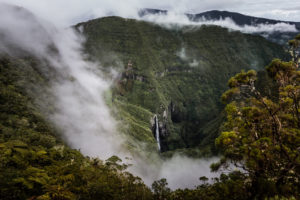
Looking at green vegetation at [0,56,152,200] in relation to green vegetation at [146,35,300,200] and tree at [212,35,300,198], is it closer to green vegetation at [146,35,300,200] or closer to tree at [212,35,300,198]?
green vegetation at [146,35,300,200]

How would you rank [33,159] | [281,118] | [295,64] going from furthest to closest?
[33,159] < [281,118] < [295,64]

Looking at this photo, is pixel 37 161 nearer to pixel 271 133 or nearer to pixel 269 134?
pixel 269 134

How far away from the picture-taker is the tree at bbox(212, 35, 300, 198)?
12.2 m

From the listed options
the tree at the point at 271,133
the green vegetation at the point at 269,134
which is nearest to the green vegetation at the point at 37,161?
the green vegetation at the point at 269,134

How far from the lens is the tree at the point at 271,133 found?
1220 cm

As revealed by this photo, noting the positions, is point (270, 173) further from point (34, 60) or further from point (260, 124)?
point (34, 60)

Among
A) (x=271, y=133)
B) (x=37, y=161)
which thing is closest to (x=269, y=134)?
(x=271, y=133)

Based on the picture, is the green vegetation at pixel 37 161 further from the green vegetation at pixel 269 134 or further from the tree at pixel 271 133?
the tree at pixel 271 133

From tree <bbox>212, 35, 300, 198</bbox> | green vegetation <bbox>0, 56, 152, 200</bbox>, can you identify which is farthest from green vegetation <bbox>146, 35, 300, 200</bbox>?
green vegetation <bbox>0, 56, 152, 200</bbox>

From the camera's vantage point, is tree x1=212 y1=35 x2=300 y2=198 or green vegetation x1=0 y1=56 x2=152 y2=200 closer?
tree x1=212 y1=35 x2=300 y2=198

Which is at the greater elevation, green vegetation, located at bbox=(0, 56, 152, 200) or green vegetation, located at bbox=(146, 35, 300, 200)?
green vegetation, located at bbox=(146, 35, 300, 200)

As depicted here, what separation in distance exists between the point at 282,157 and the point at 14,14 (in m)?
190

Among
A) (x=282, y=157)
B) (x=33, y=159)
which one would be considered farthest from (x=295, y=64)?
(x=33, y=159)

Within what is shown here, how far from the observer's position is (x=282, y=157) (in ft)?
41.3
